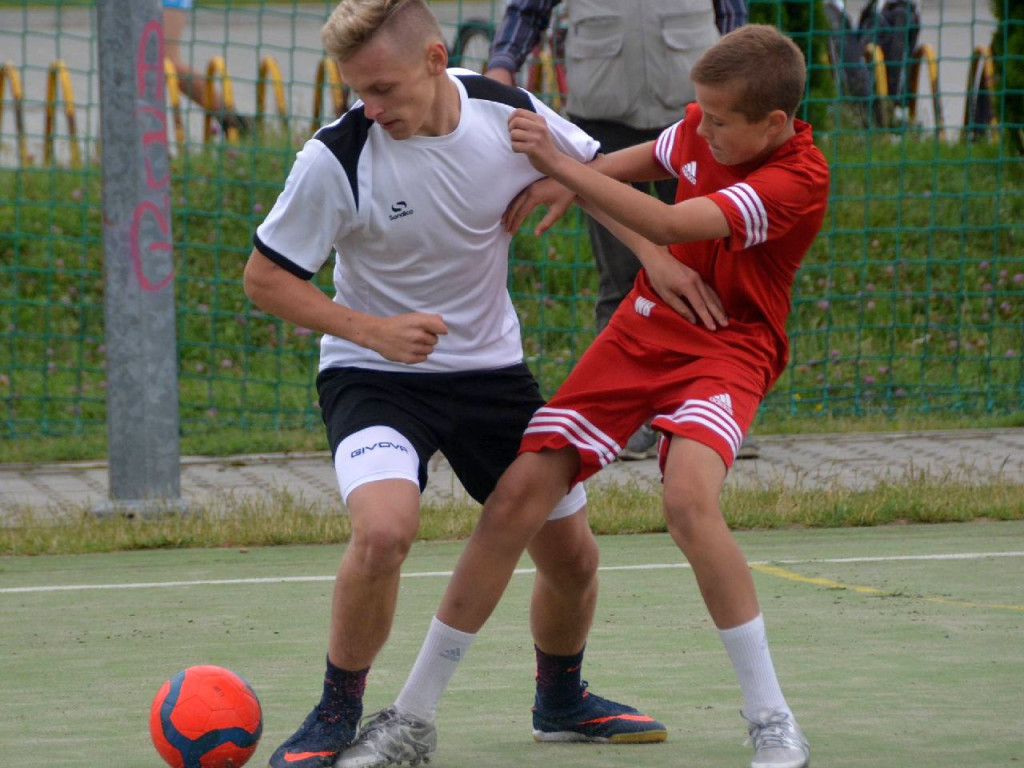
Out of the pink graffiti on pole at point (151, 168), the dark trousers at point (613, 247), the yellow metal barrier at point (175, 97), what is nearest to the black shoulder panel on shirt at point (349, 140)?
the pink graffiti on pole at point (151, 168)

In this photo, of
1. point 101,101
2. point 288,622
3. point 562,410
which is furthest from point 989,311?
point 562,410

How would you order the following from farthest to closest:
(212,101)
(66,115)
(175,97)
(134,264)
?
(175,97) → (212,101) → (66,115) → (134,264)

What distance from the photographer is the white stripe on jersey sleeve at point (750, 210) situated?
354 centimetres

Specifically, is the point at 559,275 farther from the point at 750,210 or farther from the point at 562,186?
the point at 750,210

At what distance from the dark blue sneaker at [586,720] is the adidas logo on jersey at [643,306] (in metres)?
0.83

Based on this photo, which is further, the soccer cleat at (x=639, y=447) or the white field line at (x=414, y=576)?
the soccer cleat at (x=639, y=447)

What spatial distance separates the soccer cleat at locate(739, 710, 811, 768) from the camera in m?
3.28

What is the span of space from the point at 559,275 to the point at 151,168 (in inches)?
173

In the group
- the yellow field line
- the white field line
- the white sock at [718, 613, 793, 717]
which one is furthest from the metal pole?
the white sock at [718, 613, 793, 717]

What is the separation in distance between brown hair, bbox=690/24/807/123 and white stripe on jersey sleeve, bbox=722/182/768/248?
154mm

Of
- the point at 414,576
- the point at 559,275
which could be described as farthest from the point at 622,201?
the point at 559,275

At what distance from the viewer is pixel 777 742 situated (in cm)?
331

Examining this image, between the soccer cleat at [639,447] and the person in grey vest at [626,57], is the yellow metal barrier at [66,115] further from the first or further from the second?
the soccer cleat at [639,447]

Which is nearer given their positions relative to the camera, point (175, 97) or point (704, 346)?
point (704, 346)
